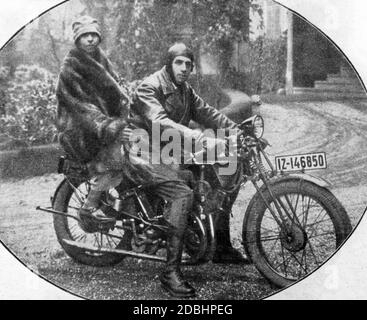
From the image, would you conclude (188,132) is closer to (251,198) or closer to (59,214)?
(251,198)

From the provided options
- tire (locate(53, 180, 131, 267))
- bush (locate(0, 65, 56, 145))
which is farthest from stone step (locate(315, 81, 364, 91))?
bush (locate(0, 65, 56, 145))

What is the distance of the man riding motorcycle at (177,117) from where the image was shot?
5461 mm

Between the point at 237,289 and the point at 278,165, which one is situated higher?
the point at 278,165

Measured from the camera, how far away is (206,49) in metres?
5.58

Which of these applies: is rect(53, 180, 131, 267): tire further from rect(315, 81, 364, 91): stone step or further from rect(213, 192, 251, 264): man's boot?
rect(315, 81, 364, 91): stone step

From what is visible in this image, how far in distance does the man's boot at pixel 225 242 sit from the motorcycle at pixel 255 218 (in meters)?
0.06

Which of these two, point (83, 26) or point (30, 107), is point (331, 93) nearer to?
point (83, 26)

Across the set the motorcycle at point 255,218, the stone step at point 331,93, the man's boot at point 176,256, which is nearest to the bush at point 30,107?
the motorcycle at point 255,218

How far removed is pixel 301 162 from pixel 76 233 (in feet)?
6.53

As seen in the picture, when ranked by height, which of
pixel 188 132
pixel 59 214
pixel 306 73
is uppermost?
pixel 306 73

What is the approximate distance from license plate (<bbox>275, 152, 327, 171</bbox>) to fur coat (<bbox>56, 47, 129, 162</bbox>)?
135 cm

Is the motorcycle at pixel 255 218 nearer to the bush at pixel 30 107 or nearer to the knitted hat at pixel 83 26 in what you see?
the bush at pixel 30 107

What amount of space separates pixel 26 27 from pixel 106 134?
1111 mm
